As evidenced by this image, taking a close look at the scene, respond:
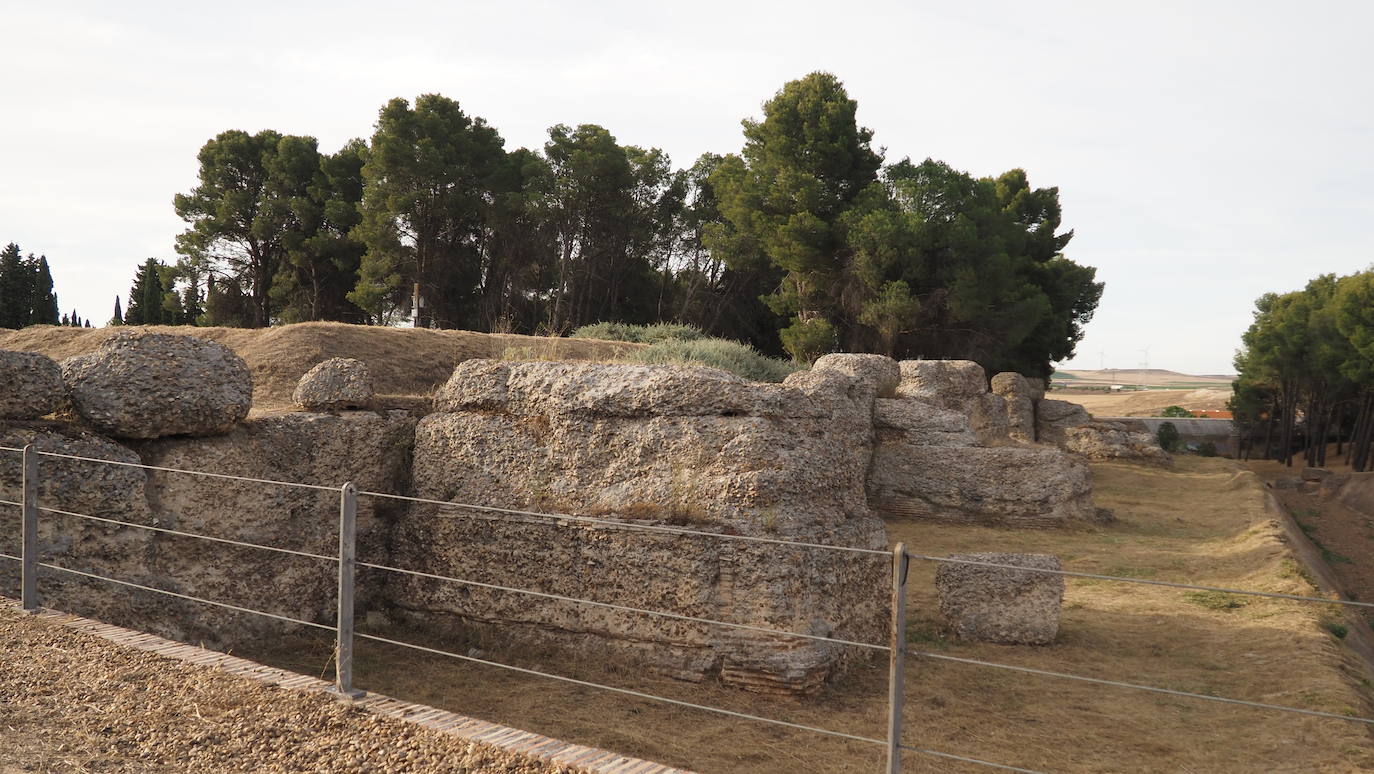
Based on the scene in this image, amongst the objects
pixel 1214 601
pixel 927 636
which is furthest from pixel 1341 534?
pixel 927 636

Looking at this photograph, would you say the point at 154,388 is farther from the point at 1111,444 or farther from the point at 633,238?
the point at 633,238

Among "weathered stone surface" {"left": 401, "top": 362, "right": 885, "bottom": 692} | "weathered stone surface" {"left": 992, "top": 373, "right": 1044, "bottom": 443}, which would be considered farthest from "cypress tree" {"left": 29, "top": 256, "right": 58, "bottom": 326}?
"weathered stone surface" {"left": 401, "top": 362, "right": 885, "bottom": 692}

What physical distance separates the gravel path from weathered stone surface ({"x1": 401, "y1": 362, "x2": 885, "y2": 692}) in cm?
254

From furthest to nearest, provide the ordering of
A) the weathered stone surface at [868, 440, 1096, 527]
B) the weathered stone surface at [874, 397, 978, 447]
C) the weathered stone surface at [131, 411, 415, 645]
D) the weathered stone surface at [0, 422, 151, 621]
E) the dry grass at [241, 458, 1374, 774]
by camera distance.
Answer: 1. the weathered stone surface at [874, 397, 978, 447]
2. the weathered stone surface at [868, 440, 1096, 527]
3. the weathered stone surface at [131, 411, 415, 645]
4. the weathered stone surface at [0, 422, 151, 621]
5. the dry grass at [241, 458, 1374, 774]

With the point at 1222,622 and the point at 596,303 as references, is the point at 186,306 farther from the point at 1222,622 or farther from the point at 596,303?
the point at 1222,622

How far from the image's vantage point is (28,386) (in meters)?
6.17

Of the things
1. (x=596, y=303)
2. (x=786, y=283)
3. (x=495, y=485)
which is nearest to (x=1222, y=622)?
(x=495, y=485)

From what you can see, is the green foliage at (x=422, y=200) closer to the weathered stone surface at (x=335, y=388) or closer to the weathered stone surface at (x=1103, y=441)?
the weathered stone surface at (x=1103, y=441)

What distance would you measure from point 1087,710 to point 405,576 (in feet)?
16.1

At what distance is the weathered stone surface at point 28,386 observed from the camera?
6102 mm

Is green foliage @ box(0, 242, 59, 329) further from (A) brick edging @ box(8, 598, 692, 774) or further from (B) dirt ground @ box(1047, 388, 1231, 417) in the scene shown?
(B) dirt ground @ box(1047, 388, 1231, 417)

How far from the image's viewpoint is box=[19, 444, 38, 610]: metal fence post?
211 inches

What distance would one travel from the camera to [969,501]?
13.5 meters

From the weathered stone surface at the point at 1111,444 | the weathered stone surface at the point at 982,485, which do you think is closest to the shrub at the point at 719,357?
the weathered stone surface at the point at 982,485
